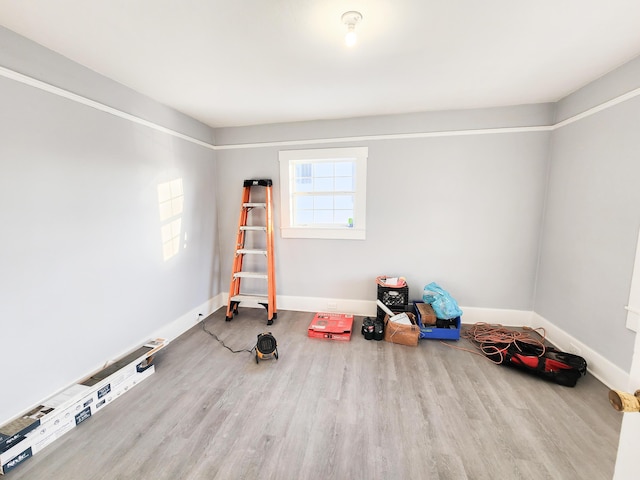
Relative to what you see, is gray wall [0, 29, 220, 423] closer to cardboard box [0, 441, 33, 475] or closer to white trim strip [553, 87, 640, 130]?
cardboard box [0, 441, 33, 475]

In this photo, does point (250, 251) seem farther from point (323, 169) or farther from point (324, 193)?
point (323, 169)

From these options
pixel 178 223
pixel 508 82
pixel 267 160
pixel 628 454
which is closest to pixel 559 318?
pixel 508 82

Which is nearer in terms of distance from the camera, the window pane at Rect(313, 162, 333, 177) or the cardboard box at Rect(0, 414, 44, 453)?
the cardboard box at Rect(0, 414, 44, 453)

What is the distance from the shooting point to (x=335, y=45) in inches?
69.8

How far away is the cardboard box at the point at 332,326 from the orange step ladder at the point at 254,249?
2.00 feet

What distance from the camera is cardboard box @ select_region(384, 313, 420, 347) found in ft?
9.09

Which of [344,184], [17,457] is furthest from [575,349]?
[17,457]

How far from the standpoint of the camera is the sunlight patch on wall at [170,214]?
9.11 ft

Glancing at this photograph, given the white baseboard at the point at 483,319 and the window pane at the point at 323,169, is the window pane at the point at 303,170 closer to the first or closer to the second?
the window pane at the point at 323,169

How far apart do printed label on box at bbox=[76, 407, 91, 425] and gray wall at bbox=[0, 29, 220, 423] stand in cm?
28

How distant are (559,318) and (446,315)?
1.11m

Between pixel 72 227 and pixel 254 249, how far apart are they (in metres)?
1.90

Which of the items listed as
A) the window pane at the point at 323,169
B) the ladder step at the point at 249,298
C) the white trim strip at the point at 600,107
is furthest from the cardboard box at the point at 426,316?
the white trim strip at the point at 600,107

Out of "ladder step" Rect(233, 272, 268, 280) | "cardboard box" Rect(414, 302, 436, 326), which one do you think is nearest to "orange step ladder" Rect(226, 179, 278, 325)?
"ladder step" Rect(233, 272, 268, 280)
